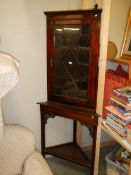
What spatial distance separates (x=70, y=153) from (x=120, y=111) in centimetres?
84

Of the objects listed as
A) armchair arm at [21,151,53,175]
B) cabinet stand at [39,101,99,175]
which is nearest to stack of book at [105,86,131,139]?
cabinet stand at [39,101,99,175]

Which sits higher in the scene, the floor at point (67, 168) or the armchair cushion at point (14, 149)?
the armchair cushion at point (14, 149)

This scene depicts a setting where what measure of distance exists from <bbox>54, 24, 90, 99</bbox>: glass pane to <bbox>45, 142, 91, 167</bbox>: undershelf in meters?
0.66

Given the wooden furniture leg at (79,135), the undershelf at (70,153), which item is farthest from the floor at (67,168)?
the wooden furniture leg at (79,135)

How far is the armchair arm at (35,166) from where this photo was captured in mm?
1348

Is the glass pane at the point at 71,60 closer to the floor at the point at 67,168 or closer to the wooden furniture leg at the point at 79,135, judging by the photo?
the wooden furniture leg at the point at 79,135

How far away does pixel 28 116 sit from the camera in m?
2.11

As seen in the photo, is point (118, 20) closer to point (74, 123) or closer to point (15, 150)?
point (74, 123)

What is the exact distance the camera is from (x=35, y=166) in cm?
141

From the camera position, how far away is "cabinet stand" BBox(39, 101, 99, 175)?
1780mm

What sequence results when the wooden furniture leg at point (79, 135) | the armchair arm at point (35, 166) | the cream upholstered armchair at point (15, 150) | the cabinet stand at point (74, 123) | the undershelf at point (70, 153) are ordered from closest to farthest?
the armchair arm at point (35, 166) → the cream upholstered armchair at point (15, 150) → the cabinet stand at point (74, 123) → the undershelf at point (70, 153) → the wooden furniture leg at point (79, 135)

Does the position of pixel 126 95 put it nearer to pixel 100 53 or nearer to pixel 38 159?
pixel 100 53

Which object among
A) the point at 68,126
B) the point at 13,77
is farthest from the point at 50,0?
the point at 68,126

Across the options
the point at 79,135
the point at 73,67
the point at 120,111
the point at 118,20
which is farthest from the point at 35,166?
the point at 118,20
